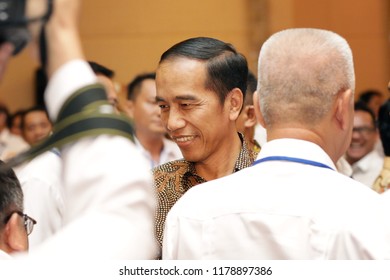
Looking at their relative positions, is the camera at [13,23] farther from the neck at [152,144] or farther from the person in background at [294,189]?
the neck at [152,144]

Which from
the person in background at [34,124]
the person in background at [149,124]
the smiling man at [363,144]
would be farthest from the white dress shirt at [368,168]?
the person in background at [34,124]

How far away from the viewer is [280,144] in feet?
5.84

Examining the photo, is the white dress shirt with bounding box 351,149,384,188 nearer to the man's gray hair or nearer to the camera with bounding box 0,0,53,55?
the man's gray hair

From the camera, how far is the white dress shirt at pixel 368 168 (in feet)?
15.0

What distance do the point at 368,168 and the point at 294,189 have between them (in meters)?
3.09

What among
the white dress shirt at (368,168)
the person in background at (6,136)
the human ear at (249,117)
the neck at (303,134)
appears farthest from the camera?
the person in background at (6,136)

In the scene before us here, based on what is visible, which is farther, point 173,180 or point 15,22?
point 173,180

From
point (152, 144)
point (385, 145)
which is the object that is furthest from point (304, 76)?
point (152, 144)

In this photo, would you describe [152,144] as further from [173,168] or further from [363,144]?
[173,168]

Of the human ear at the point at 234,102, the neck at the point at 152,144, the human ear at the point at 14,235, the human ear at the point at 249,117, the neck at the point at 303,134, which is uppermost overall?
the neck at the point at 303,134

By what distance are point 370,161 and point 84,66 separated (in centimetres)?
393

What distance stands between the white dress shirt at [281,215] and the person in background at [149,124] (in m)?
2.84

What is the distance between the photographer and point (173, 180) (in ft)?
8.30

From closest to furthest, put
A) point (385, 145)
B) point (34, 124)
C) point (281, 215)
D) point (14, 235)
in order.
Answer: point (14, 235)
point (281, 215)
point (385, 145)
point (34, 124)
